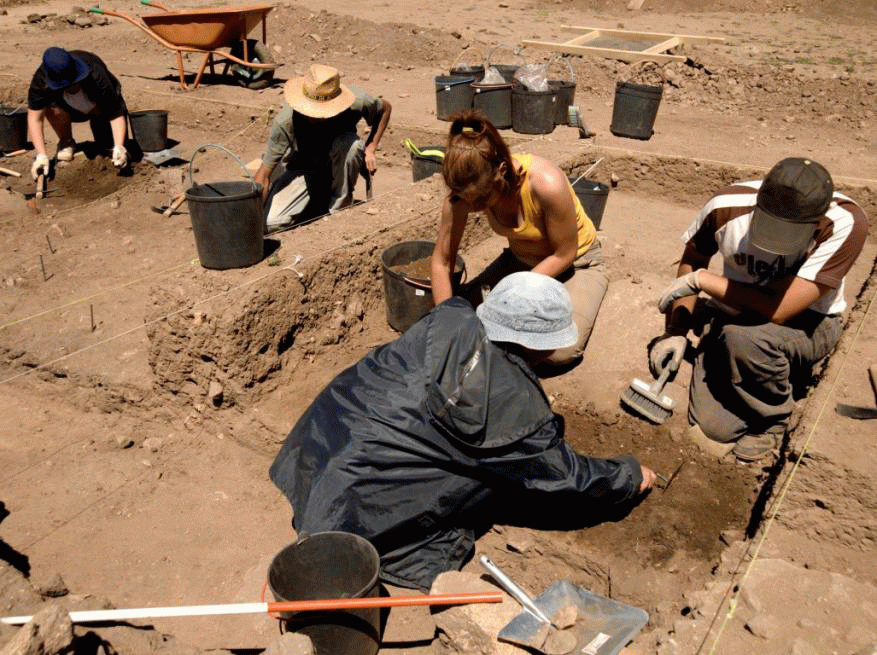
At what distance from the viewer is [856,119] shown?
8.15 meters

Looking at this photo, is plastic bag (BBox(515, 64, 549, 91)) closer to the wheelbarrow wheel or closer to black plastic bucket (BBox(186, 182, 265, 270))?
the wheelbarrow wheel

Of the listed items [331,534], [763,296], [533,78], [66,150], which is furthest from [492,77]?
[331,534]

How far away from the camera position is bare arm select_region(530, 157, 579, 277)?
331 cm

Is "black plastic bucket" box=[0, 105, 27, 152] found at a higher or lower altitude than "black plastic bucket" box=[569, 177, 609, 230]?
lower

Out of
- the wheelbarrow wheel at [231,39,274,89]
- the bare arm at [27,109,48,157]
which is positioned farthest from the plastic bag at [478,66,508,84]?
the bare arm at [27,109,48,157]

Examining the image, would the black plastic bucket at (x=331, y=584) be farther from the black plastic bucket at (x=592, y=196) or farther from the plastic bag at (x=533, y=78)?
the plastic bag at (x=533, y=78)

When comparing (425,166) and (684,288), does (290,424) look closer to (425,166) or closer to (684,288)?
(684,288)

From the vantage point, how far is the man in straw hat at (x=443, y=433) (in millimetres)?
2383

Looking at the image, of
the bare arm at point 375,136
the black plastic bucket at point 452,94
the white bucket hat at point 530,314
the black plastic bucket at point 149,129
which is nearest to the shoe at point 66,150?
the black plastic bucket at point 149,129

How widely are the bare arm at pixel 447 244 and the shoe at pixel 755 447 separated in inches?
61.6

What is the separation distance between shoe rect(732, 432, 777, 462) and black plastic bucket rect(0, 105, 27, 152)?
793cm

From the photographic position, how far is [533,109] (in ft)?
23.6

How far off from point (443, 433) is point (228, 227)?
193 centimetres

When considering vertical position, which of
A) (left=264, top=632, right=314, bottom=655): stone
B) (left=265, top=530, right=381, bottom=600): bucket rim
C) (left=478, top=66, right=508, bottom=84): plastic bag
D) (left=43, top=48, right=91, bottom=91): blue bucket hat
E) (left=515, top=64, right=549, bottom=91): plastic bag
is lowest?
(left=265, top=530, right=381, bottom=600): bucket rim
